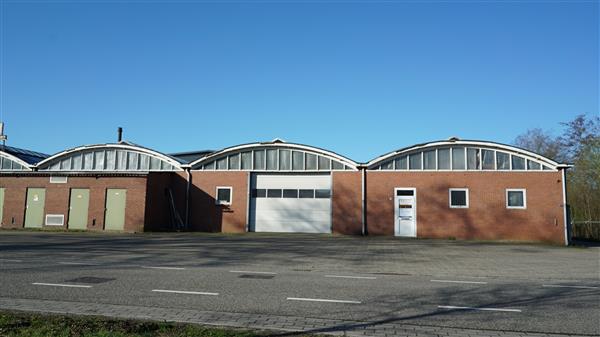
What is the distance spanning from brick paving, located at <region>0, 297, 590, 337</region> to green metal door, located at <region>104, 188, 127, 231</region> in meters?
19.7

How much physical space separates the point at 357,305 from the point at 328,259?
6.77 meters

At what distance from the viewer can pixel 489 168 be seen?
25391 mm

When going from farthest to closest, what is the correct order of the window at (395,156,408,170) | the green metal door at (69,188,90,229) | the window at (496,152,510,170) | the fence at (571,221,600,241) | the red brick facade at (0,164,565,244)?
the fence at (571,221,600,241), the green metal door at (69,188,90,229), the window at (395,156,408,170), the window at (496,152,510,170), the red brick facade at (0,164,565,244)

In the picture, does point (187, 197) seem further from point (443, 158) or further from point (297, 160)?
point (443, 158)

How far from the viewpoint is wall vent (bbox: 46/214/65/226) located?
2692 centimetres

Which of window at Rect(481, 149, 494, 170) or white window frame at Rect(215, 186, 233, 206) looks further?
white window frame at Rect(215, 186, 233, 206)

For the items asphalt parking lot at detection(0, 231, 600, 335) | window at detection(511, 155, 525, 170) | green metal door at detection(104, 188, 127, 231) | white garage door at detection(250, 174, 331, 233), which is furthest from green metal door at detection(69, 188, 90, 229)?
window at detection(511, 155, 525, 170)

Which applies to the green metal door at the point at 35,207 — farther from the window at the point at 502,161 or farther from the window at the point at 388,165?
the window at the point at 502,161

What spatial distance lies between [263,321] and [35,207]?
85.5 ft

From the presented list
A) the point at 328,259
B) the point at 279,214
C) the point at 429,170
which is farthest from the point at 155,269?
the point at 429,170

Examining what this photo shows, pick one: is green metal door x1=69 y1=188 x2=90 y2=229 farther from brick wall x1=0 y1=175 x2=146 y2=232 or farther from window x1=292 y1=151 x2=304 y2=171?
window x1=292 y1=151 x2=304 y2=171

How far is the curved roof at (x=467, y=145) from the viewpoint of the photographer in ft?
82.0

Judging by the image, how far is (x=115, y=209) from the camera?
26453 mm

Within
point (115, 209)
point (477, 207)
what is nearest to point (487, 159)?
point (477, 207)
